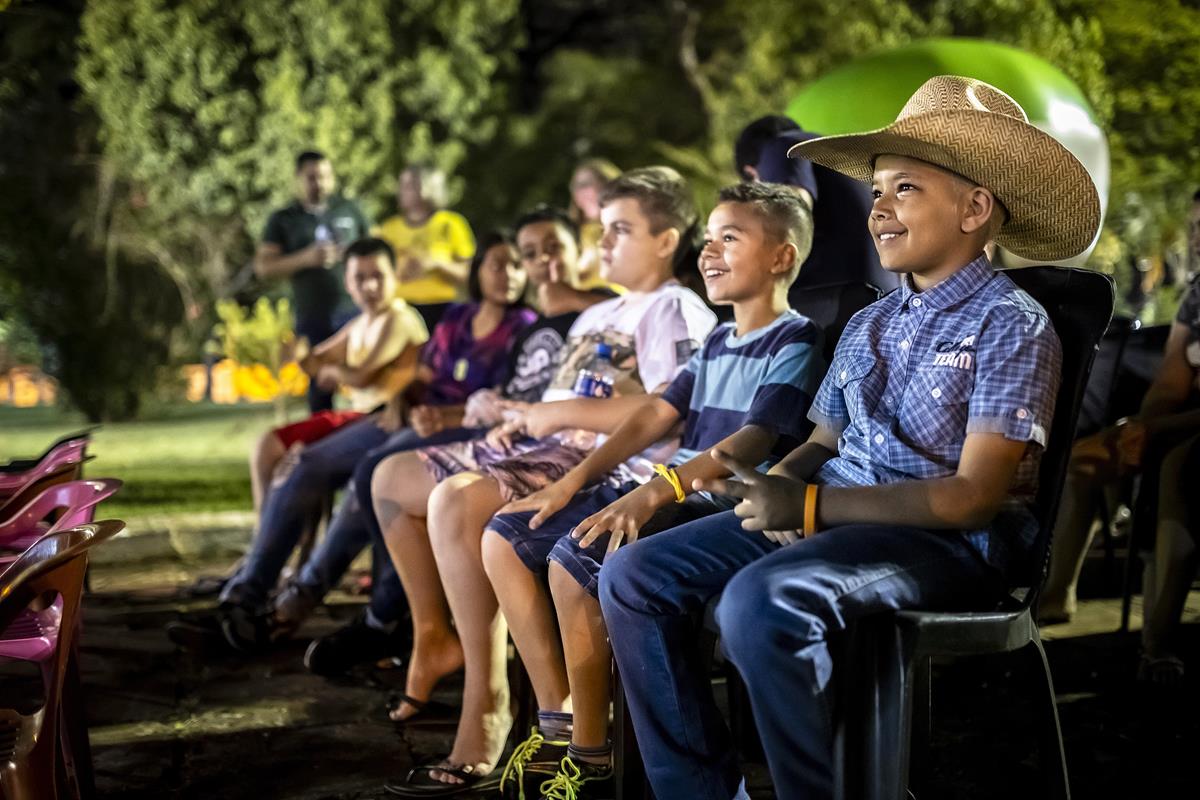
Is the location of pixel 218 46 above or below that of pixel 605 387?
above

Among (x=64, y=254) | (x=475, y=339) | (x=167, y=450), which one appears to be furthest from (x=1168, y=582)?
(x=167, y=450)

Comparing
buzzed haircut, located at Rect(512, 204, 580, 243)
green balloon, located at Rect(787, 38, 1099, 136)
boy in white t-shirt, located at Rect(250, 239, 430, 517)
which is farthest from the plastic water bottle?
green balloon, located at Rect(787, 38, 1099, 136)

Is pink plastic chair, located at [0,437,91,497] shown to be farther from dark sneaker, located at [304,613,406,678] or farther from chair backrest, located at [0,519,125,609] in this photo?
dark sneaker, located at [304,613,406,678]

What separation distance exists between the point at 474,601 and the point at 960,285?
1.37 m

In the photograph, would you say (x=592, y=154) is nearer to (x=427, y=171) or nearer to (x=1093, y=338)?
(x=427, y=171)

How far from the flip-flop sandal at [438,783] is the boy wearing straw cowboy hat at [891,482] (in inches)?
28.0

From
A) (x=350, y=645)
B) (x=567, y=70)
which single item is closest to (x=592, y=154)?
(x=567, y=70)

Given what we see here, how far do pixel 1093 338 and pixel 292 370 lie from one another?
8.71m

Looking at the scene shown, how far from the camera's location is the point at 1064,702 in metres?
3.04

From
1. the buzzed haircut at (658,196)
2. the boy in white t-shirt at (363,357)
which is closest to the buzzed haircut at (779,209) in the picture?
the buzzed haircut at (658,196)

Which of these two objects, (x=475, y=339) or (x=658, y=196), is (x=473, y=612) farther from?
(x=475, y=339)

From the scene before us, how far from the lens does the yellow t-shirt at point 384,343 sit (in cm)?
432

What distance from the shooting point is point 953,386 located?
74.9 inches

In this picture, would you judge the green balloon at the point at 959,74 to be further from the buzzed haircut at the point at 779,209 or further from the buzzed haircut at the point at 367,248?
the buzzed haircut at the point at 779,209
